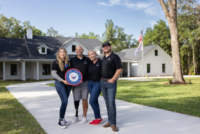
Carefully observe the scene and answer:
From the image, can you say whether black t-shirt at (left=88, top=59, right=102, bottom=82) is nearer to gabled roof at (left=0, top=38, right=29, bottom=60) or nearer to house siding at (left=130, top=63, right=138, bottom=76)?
gabled roof at (left=0, top=38, right=29, bottom=60)

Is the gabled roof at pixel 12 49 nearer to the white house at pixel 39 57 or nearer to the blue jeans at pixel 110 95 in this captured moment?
the white house at pixel 39 57

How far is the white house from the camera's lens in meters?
21.3

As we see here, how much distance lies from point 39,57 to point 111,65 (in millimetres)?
19060

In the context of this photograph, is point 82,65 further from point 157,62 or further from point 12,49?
point 157,62

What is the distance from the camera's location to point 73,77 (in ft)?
13.5

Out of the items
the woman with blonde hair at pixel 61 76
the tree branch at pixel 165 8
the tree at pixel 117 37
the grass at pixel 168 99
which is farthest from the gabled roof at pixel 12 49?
the tree at pixel 117 37

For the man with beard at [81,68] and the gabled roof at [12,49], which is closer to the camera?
the man with beard at [81,68]

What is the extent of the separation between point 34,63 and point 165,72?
68.1 feet

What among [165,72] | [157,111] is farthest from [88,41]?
[157,111]

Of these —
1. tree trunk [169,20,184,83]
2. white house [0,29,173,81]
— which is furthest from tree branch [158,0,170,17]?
white house [0,29,173,81]

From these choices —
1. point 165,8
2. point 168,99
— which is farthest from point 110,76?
point 165,8

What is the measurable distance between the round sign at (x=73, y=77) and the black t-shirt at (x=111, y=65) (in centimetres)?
62

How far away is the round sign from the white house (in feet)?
56.3

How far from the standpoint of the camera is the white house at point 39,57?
2129 cm
